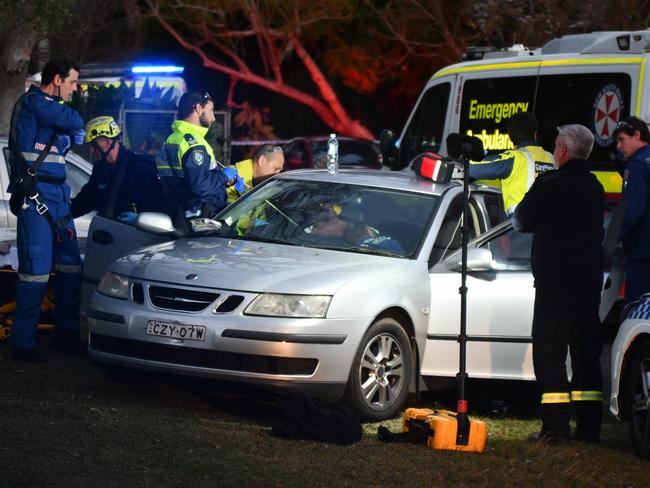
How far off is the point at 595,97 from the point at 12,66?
774 centimetres

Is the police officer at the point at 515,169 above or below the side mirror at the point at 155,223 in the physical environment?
above

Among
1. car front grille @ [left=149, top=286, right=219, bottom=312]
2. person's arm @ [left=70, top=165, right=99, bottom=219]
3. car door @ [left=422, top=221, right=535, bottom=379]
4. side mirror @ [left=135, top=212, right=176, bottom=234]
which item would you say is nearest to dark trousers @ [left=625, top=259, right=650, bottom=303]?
car door @ [left=422, top=221, right=535, bottom=379]

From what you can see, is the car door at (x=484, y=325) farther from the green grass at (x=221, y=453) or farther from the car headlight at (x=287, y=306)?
the car headlight at (x=287, y=306)

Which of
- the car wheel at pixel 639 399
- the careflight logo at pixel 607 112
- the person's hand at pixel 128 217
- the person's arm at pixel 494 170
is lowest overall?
the car wheel at pixel 639 399

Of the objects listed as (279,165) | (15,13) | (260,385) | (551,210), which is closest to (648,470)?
(551,210)

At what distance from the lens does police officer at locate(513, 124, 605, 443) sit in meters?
7.60

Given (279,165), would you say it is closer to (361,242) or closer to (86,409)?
(361,242)

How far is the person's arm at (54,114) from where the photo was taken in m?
9.31

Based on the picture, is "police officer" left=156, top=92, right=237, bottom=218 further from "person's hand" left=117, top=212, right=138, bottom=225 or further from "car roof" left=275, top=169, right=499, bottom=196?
"car roof" left=275, top=169, right=499, bottom=196

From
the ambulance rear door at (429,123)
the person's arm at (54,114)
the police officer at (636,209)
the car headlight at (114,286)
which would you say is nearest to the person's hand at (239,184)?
the person's arm at (54,114)

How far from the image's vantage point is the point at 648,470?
7.10 meters

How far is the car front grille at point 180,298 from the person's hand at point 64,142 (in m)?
1.91

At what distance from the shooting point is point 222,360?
7750 mm

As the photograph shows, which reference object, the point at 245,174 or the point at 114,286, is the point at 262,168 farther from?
the point at 114,286
